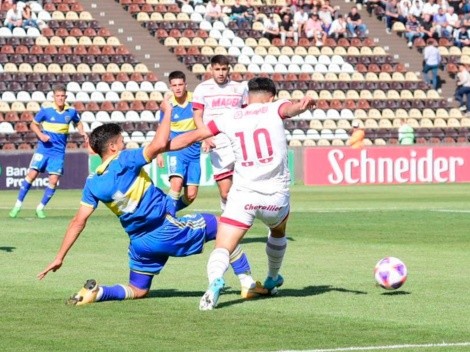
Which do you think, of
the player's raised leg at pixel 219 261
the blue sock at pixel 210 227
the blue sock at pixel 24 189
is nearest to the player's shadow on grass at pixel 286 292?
the blue sock at pixel 210 227

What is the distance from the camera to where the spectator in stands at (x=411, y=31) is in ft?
149

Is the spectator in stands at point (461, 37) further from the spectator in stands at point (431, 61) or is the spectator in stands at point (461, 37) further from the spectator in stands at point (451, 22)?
the spectator in stands at point (431, 61)

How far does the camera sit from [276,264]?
10898 mm

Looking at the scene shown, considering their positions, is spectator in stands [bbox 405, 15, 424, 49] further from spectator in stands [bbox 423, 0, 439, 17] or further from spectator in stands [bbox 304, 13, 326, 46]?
spectator in stands [bbox 304, 13, 326, 46]

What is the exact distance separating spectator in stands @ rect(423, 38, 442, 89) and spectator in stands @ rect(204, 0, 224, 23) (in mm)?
7550

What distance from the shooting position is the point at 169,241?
34.4 ft

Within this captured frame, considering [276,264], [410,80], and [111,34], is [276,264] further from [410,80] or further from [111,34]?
[410,80]

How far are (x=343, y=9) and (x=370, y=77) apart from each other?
4104 millimetres

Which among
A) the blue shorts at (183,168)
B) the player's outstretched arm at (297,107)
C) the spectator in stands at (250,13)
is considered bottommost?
the blue shorts at (183,168)

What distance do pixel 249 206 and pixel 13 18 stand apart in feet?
97.1

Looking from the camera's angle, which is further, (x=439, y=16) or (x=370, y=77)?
(x=439, y=16)

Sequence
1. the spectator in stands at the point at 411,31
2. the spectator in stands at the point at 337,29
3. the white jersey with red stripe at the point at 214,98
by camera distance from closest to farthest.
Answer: the white jersey with red stripe at the point at 214,98, the spectator in stands at the point at 337,29, the spectator in stands at the point at 411,31

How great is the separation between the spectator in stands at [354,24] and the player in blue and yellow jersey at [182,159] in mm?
27851

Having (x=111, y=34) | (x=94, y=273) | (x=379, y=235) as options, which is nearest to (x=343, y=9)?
(x=111, y=34)
